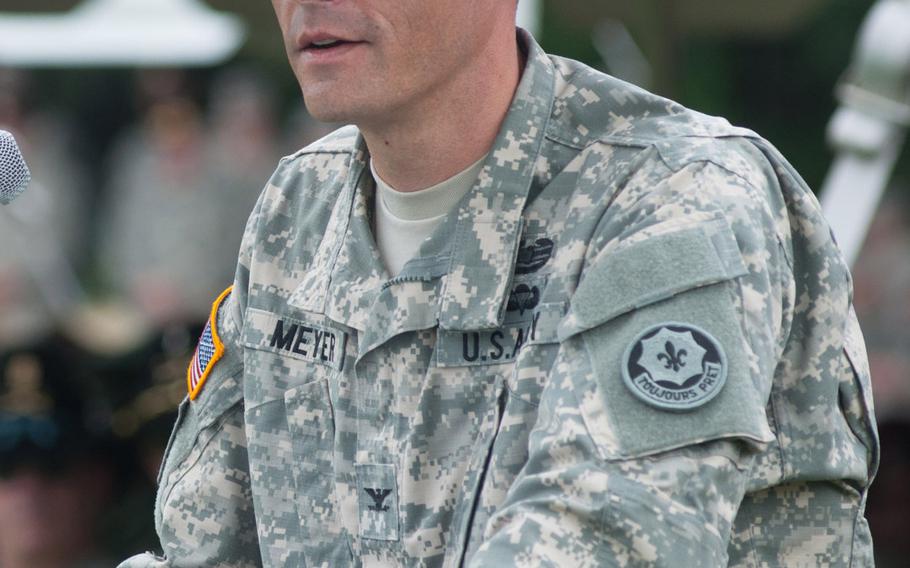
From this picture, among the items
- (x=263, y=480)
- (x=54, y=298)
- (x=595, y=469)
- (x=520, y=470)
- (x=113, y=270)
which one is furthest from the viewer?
(x=113, y=270)

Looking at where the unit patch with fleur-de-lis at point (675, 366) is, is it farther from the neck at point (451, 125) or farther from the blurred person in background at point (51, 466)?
the blurred person in background at point (51, 466)

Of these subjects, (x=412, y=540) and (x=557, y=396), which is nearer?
(x=557, y=396)

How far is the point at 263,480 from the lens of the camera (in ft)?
8.63

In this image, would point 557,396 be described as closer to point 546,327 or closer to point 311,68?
point 546,327

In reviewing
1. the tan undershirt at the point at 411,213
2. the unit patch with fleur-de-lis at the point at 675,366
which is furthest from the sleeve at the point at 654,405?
the tan undershirt at the point at 411,213

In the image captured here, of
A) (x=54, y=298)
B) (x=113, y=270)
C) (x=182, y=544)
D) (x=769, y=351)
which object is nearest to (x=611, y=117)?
(x=769, y=351)

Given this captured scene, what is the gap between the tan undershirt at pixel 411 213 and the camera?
2514mm

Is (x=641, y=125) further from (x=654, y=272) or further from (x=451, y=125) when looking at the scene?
(x=654, y=272)

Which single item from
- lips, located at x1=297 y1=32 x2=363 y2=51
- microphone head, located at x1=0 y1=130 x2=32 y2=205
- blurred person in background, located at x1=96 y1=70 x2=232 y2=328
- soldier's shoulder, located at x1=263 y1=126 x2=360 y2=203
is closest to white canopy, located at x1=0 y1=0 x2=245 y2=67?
blurred person in background, located at x1=96 y1=70 x2=232 y2=328

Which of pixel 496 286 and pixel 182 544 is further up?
pixel 496 286

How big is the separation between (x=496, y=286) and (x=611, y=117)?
290 millimetres

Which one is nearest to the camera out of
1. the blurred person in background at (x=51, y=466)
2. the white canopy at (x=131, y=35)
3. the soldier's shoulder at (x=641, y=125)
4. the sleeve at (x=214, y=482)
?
the soldier's shoulder at (x=641, y=125)

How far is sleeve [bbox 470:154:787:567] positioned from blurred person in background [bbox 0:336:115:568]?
4019 mm

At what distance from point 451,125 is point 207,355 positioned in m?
0.57
